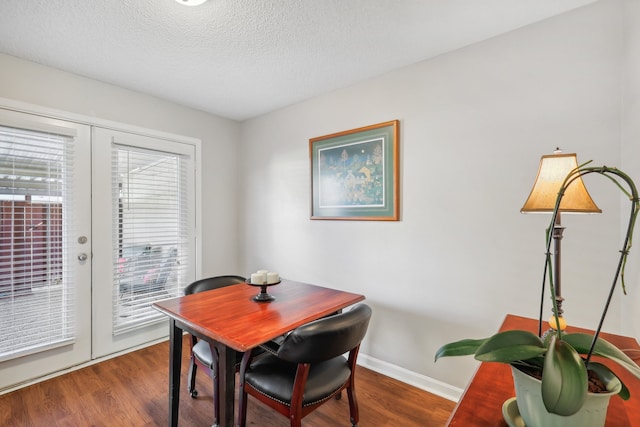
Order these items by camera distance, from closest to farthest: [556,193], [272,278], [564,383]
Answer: [564,383]
[556,193]
[272,278]

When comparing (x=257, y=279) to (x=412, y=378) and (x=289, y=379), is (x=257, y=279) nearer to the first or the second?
(x=289, y=379)

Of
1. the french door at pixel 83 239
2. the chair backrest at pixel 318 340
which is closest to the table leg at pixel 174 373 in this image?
the chair backrest at pixel 318 340

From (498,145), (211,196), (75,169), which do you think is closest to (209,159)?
(211,196)

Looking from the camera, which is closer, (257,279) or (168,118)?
(257,279)

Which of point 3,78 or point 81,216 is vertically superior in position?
point 3,78

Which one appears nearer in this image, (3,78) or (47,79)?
(3,78)

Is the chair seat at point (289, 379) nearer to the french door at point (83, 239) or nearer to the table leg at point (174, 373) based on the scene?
the table leg at point (174, 373)

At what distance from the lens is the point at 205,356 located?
70.9 inches

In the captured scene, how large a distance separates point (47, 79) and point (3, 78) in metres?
0.24

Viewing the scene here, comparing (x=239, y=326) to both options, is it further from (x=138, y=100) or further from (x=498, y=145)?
(x=138, y=100)

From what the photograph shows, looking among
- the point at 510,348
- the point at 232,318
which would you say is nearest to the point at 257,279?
the point at 232,318

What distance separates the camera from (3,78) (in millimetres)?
2092

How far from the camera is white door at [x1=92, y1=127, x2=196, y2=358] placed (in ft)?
8.32

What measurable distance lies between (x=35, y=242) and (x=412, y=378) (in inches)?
120
